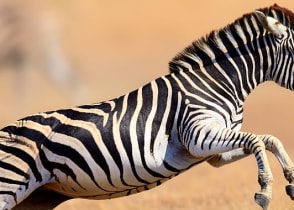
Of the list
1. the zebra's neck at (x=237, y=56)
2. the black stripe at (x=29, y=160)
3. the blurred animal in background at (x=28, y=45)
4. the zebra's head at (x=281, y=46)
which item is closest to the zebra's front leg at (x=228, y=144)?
the zebra's neck at (x=237, y=56)

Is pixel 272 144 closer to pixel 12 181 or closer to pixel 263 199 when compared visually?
pixel 263 199

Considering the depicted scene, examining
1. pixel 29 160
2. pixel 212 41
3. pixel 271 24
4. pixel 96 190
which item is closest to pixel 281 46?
pixel 271 24

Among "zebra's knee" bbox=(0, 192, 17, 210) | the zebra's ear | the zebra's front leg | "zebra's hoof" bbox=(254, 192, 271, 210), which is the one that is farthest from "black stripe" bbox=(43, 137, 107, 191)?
the zebra's ear

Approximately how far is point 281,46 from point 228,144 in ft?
3.41

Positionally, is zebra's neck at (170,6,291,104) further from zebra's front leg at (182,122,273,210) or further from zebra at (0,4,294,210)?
zebra's front leg at (182,122,273,210)

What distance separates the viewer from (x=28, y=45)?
79.3ft

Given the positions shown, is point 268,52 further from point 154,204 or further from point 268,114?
point 268,114

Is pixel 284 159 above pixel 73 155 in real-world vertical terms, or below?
below

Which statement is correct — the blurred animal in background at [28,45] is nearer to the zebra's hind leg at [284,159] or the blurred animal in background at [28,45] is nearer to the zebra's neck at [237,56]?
the zebra's neck at [237,56]

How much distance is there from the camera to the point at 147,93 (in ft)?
25.0

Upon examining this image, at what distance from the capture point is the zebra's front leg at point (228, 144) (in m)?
6.88

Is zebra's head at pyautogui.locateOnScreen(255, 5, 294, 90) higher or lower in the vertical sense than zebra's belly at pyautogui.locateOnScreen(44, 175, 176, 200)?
higher

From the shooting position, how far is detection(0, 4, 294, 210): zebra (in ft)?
24.0

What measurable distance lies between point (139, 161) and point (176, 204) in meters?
3.19
